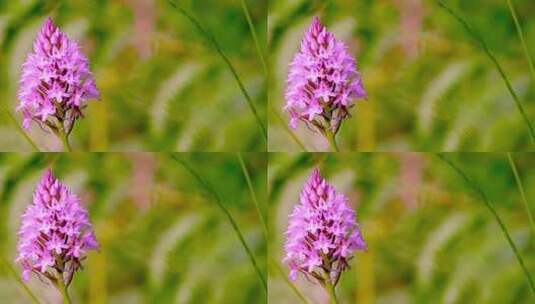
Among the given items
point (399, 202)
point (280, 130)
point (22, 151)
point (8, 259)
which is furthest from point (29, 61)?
point (399, 202)

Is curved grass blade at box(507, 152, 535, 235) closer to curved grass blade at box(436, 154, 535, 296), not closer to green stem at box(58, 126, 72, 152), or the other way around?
curved grass blade at box(436, 154, 535, 296)

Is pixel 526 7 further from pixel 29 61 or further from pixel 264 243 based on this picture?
pixel 29 61

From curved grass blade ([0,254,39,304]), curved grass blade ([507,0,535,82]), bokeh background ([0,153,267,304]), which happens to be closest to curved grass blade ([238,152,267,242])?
bokeh background ([0,153,267,304])

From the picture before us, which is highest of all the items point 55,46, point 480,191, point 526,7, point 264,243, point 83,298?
point 526,7

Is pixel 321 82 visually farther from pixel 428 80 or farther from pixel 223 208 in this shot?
pixel 223 208

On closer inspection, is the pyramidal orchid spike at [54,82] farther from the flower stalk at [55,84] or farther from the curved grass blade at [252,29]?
the curved grass blade at [252,29]
